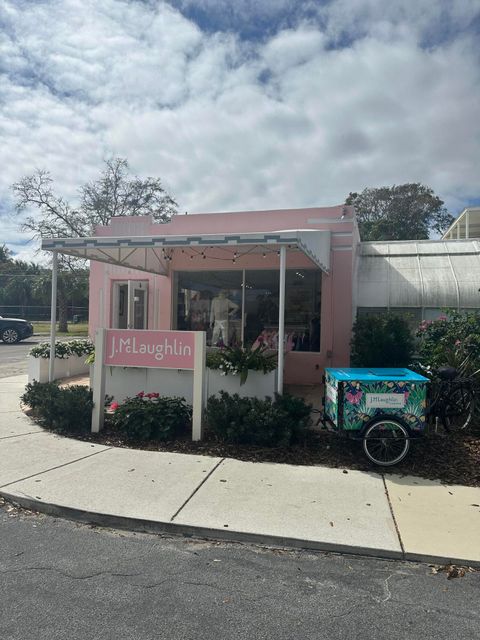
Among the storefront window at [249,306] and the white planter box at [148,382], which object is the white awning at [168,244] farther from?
the white planter box at [148,382]

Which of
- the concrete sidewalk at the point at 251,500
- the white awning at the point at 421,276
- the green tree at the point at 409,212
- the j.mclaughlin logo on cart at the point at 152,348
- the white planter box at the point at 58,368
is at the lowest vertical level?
the concrete sidewalk at the point at 251,500

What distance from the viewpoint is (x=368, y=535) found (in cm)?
392

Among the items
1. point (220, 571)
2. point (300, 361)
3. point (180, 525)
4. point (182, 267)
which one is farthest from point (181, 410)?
point (182, 267)

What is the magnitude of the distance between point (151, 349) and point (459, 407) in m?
4.56

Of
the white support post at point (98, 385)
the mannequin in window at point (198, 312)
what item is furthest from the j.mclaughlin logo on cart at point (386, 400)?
the mannequin in window at point (198, 312)

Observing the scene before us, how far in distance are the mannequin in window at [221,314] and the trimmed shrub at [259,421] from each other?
230 inches

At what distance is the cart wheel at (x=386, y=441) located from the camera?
553 centimetres

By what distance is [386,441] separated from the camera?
5590mm

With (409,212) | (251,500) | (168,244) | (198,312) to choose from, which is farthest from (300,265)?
(409,212)

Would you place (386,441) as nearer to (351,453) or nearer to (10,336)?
(351,453)

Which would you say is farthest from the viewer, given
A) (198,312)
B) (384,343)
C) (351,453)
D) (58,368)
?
(198,312)

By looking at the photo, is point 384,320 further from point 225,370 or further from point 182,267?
point 182,267

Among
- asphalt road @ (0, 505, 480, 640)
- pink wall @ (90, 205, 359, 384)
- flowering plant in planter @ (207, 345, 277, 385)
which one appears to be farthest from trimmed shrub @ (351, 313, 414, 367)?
asphalt road @ (0, 505, 480, 640)

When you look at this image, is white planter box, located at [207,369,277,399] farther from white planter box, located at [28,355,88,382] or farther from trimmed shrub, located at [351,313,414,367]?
white planter box, located at [28,355,88,382]
